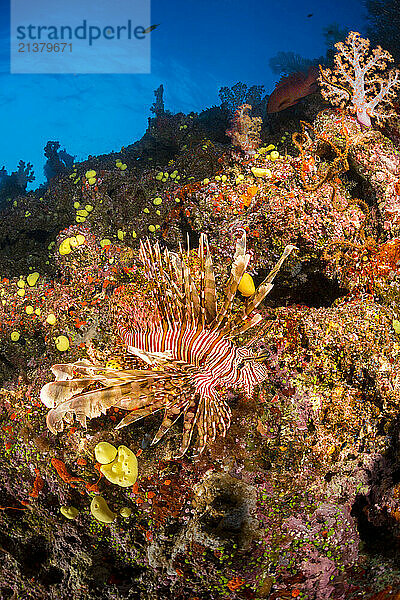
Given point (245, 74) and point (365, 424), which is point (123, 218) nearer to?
point (365, 424)

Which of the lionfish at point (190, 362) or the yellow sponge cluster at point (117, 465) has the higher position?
the lionfish at point (190, 362)

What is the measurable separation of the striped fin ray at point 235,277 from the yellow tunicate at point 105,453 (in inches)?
47.2

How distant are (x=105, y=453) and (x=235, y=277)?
160cm

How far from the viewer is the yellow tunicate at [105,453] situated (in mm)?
2371

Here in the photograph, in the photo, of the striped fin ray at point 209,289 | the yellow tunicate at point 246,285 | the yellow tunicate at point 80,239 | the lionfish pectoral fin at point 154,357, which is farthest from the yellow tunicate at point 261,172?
the lionfish pectoral fin at point 154,357

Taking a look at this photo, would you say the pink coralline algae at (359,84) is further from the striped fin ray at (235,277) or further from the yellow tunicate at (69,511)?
the yellow tunicate at (69,511)

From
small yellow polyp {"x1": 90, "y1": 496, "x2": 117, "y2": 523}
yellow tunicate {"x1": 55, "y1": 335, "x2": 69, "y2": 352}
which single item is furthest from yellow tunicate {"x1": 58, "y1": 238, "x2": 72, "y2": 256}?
small yellow polyp {"x1": 90, "y1": 496, "x2": 117, "y2": 523}

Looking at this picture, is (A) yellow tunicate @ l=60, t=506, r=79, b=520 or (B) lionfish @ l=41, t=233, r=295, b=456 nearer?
(B) lionfish @ l=41, t=233, r=295, b=456

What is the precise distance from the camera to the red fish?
162 inches

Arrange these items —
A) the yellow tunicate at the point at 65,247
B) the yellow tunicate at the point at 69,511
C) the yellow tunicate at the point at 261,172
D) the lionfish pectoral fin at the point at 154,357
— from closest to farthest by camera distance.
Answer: the lionfish pectoral fin at the point at 154,357 < the yellow tunicate at the point at 69,511 < the yellow tunicate at the point at 261,172 < the yellow tunicate at the point at 65,247

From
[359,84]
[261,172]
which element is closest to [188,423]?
[261,172]

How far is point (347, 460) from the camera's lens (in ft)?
8.00

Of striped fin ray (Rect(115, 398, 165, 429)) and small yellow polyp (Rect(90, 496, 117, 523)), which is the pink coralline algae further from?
small yellow polyp (Rect(90, 496, 117, 523))

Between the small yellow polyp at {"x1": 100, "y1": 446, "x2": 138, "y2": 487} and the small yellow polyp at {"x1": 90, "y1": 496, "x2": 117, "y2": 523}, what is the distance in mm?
447
